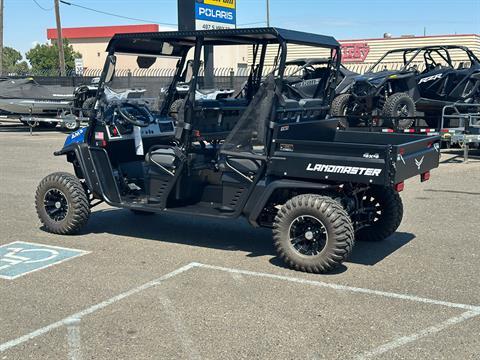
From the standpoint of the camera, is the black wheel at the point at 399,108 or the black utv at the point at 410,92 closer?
the black wheel at the point at 399,108

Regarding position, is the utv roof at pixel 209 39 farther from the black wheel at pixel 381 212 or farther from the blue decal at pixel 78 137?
the black wheel at pixel 381 212

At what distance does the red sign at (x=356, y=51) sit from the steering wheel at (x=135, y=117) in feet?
121

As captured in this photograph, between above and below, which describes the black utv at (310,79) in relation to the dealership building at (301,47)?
below

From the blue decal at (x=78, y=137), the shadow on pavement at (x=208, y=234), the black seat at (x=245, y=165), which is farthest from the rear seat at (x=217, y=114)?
the blue decal at (x=78, y=137)

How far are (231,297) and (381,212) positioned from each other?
86.1 inches

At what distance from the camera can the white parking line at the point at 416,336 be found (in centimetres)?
390

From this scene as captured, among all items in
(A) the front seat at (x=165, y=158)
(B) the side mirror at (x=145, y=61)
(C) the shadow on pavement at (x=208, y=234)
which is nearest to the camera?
(A) the front seat at (x=165, y=158)

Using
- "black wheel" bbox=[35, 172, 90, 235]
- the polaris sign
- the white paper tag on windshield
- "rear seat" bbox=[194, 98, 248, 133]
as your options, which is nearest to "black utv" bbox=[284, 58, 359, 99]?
"rear seat" bbox=[194, 98, 248, 133]

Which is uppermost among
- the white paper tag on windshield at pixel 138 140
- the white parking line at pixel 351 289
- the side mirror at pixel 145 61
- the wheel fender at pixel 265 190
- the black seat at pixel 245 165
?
the side mirror at pixel 145 61

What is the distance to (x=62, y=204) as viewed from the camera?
22.3ft

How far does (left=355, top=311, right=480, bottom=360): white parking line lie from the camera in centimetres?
390

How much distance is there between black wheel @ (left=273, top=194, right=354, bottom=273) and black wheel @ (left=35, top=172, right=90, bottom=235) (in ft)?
7.36

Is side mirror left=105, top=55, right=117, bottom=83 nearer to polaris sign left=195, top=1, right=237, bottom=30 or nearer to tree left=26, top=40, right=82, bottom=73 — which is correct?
polaris sign left=195, top=1, right=237, bottom=30

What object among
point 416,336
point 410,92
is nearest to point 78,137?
point 416,336
